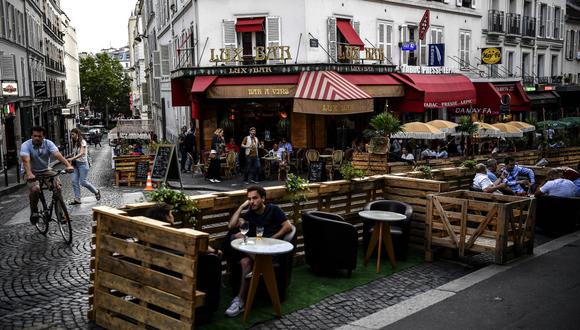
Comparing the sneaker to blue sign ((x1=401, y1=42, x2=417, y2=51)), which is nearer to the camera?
the sneaker

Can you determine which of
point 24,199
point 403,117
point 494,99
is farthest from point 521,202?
point 494,99

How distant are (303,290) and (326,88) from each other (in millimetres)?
13232

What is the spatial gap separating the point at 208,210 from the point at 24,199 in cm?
1089

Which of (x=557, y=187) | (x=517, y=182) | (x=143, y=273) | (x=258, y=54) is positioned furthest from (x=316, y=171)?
(x=143, y=273)

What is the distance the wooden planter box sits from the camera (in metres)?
8.04

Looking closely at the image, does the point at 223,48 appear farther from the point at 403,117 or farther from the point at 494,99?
the point at 494,99

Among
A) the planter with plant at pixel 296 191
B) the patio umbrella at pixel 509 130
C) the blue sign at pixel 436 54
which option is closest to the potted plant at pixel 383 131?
the patio umbrella at pixel 509 130

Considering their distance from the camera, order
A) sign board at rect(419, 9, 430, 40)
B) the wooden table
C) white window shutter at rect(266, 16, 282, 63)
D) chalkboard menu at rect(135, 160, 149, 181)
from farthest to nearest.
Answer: sign board at rect(419, 9, 430, 40) < white window shutter at rect(266, 16, 282, 63) < chalkboard menu at rect(135, 160, 149, 181) < the wooden table

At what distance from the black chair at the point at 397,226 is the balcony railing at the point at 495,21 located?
25.2 meters

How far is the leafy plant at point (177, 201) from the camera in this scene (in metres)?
6.57

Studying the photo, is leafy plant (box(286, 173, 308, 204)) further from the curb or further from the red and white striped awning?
the red and white striped awning

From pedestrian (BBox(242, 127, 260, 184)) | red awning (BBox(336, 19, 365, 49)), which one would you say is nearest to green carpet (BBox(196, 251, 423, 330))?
pedestrian (BBox(242, 127, 260, 184))

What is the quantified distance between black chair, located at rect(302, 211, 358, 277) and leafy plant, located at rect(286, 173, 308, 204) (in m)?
0.38

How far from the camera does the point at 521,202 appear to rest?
838 centimetres
